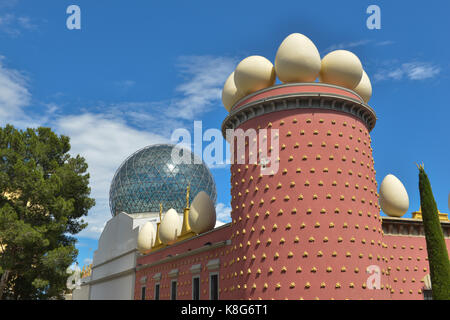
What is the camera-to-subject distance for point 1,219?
23.0 metres

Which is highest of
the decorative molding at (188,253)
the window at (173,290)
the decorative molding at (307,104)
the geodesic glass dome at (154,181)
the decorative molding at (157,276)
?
the geodesic glass dome at (154,181)

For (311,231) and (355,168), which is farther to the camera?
(355,168)

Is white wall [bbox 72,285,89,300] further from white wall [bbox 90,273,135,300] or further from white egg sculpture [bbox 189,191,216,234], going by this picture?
white egg sculpture [bbox 189,191,216,234]

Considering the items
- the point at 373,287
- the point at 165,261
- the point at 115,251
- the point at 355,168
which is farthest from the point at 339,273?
the point at 115,251

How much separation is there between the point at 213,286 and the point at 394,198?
10.7m

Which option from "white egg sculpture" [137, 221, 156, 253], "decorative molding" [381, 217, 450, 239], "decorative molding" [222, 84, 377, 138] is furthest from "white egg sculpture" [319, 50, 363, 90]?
"white egg sculpture" [137, 221, 156, 253]

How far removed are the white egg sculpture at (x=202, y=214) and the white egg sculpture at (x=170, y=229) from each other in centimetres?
439

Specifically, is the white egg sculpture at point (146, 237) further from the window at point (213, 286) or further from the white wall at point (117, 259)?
the window at point (213, 286)

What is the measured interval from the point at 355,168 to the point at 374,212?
2.09 metres

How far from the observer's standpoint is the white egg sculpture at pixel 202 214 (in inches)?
955

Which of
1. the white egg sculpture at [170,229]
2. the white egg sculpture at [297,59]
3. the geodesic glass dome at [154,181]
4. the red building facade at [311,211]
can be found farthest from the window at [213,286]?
the geodesic glass dome at [154,181]

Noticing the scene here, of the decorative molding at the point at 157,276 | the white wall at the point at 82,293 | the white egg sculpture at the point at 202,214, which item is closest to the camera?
the white egg sculpture at the point at 202,214

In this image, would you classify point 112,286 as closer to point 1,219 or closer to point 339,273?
point 1,219

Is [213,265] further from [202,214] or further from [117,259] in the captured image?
[117,259]
